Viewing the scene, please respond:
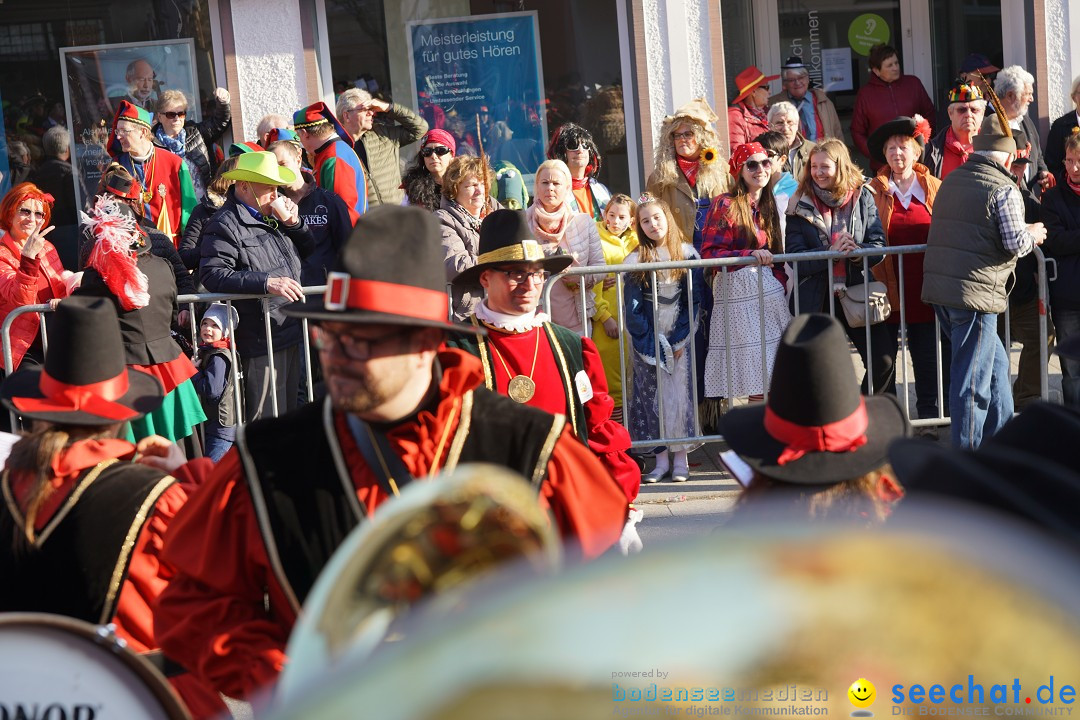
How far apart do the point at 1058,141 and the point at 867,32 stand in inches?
129

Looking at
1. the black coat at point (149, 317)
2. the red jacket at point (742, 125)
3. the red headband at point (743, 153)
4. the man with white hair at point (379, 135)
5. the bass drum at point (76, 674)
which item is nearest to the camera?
the bass drum at point (76, 674)

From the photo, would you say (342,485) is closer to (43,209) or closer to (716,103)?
(43,209)

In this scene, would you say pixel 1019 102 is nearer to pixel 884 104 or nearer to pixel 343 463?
pixel 884 104

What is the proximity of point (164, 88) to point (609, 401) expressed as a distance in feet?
25.0

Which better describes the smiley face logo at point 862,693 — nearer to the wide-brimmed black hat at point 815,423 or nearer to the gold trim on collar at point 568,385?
the wide-brimmed black hat at point 815,423

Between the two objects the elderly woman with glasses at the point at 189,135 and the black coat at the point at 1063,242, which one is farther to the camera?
the elderly woman with glasses at the point at 189,135

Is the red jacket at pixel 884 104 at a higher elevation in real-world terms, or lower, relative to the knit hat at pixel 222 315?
higher

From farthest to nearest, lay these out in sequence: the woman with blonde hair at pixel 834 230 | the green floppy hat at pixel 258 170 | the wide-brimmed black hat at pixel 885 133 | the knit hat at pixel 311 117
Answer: the knit hat at pixel 311 117
the wide-brimmed black hat at pixel 885 133
the woman with blonde hair at pixel 834 230
the green floppy hat at pixel 258 170

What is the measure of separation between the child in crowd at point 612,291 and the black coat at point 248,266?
68.6 inches

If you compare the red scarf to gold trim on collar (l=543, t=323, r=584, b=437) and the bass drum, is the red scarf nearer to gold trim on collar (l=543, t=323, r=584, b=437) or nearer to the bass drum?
gold trim on collar (l=543, t=323, r=584, b=437)

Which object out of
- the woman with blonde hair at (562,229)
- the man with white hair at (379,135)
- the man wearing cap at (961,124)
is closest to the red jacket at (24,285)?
the man with white hair at (379,135)

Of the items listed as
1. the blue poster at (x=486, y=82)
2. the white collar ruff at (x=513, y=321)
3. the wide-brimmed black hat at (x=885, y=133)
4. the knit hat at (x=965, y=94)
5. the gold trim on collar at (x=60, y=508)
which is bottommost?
the gold trim on collar at (x=60, y=508)

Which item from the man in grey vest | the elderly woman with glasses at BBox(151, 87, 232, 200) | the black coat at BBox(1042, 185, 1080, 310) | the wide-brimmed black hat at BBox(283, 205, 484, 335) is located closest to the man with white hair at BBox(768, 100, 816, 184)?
the black coat at BBox(1042, 185, 1080, 310)

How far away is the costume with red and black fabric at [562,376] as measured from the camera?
179 inches
